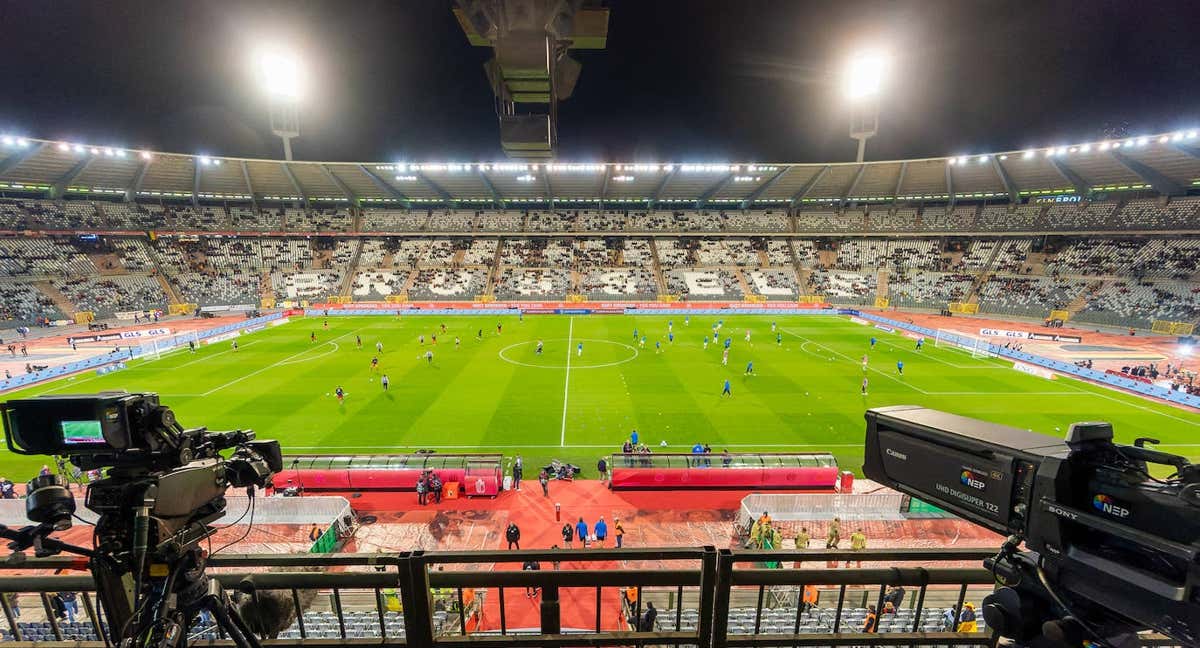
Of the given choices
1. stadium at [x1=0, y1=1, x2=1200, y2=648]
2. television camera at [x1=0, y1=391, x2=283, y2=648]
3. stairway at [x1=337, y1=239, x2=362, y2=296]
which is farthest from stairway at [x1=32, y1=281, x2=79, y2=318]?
television camera at [x1=0, y1=391, x2=283, y2=648]

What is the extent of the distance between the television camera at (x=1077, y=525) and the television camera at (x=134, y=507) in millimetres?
4192

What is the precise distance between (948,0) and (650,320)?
43.1 m

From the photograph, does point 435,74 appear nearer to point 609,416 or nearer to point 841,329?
point 609,416

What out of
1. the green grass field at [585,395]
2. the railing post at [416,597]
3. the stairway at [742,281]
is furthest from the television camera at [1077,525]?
the stairway at [742,281]

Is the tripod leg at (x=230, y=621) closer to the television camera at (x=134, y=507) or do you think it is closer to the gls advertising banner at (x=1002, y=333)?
the television camera at (x=134, y=507)

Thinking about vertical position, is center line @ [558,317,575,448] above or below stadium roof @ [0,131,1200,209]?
below

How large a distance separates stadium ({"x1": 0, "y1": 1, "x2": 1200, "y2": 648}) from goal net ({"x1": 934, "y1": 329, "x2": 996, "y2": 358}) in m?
0.49

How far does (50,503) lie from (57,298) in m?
70.3

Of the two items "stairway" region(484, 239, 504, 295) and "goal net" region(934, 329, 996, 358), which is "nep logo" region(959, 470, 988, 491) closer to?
"goal net" region(934, 329, 996, 358)

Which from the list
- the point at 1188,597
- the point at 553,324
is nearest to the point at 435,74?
the point at 1188,597

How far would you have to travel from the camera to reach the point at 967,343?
3644 cm

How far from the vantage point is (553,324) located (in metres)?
45.8

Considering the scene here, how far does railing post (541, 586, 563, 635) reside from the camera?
3061mm

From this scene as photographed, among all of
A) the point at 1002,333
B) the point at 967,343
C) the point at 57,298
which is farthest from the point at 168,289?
the point at 1002,333
